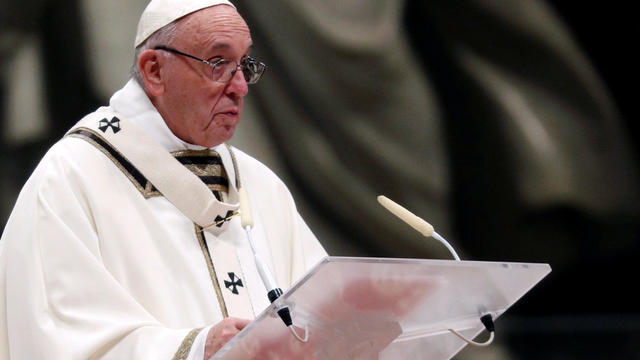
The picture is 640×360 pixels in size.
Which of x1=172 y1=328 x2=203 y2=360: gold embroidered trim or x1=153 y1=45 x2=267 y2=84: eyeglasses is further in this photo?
x1=153 y1=45 x2=267 y2=84: eyeglasses

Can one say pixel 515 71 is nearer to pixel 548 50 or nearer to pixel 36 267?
pixel 548 50

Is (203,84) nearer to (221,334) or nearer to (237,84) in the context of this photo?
(237,84)

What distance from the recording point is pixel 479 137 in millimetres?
5340

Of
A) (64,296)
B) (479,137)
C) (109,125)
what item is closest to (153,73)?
(109,125)

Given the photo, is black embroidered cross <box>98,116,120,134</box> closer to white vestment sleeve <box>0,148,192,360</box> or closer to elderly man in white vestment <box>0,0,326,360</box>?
elderly man in white vestment <box>0,0,326,360</box>

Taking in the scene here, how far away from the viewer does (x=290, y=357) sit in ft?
8.13

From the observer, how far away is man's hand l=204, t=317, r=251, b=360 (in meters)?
2.58

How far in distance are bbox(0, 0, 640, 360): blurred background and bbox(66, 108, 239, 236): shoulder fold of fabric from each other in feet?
6.57

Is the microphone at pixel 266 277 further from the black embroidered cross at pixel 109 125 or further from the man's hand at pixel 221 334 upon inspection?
the black embroidered cross at pixel 109 125

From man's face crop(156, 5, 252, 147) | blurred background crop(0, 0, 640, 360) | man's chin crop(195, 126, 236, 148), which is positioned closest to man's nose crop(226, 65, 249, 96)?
man's face crop(156, 5, 252, 147)

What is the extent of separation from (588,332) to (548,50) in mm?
1366

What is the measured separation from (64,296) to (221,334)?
444 millimetres

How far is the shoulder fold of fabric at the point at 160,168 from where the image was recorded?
3117mm

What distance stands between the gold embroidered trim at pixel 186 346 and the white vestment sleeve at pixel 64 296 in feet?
0.05
